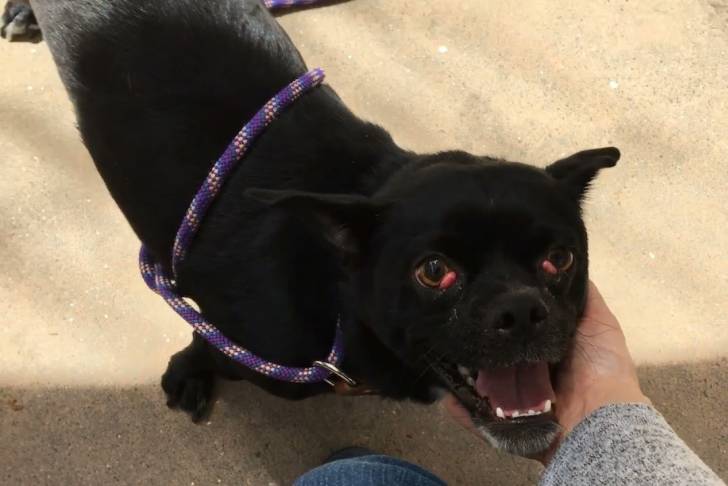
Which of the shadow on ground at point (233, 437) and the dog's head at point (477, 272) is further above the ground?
the dog's head at point (477, 272)

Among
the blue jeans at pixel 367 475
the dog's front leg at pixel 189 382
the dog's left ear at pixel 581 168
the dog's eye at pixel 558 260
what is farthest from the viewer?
the dog's front leg at pixel 189 382

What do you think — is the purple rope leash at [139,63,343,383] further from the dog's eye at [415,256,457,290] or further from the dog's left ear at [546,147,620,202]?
the dog's left ear at [546,147,620,202]

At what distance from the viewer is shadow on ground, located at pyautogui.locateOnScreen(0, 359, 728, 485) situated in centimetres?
225

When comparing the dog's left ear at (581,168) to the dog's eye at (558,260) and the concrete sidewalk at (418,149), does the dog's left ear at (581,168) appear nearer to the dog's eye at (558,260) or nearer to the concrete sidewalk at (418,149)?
the dog's eye at (558,260)

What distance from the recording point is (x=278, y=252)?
5.68ft

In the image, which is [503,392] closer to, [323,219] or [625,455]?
[625,455]

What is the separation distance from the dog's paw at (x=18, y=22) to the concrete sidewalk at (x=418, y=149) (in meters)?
0.06

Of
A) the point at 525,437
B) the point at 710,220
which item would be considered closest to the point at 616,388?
the point at 525,437

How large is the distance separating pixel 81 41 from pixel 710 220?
2.21 m

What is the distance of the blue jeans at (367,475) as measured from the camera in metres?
1.93

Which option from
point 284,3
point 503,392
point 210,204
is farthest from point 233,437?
point 284,3

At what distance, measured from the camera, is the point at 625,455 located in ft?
4.74

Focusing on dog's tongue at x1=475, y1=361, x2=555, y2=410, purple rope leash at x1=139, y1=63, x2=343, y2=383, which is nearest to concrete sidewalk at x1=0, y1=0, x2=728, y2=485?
purple rope leash at x1=139, y1=63, x2=343, y2=383

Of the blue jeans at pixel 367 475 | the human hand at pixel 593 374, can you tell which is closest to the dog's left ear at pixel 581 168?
the human hand at pixel 593 374
